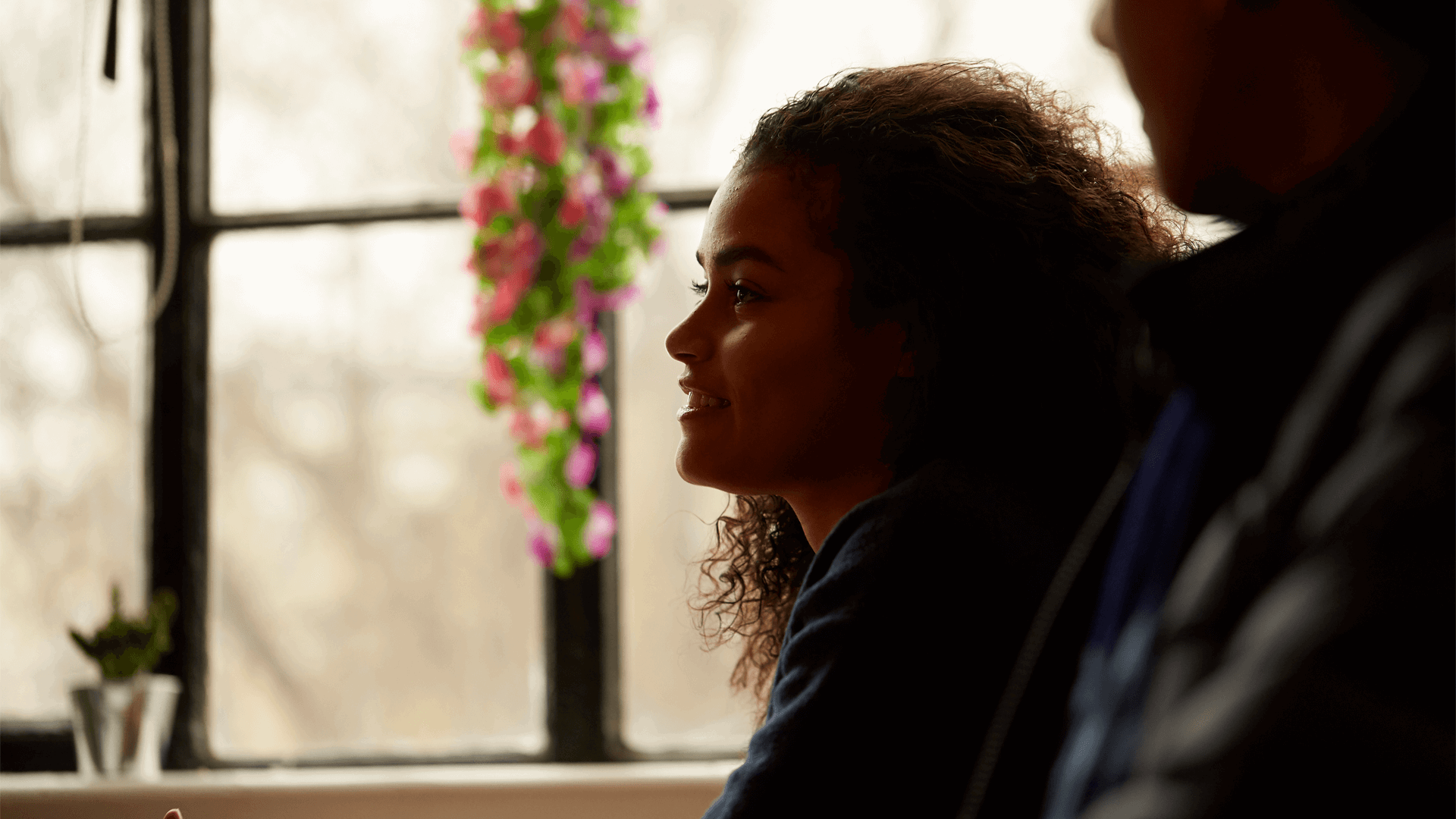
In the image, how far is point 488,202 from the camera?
196 cm

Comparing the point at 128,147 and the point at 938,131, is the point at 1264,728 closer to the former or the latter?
the point at 938,131

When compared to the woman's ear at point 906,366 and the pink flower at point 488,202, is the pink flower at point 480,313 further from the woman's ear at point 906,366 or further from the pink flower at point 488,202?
the woman's ear at point 906,366

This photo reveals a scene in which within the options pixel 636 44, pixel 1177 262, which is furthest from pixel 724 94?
pixel 1177 262

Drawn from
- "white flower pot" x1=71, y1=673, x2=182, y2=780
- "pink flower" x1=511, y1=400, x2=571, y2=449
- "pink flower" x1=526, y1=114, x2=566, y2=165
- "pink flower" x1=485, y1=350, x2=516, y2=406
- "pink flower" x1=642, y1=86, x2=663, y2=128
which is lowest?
"white flower pot" x1=71, y1=673, x2=182, y2=780

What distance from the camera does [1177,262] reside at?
45 cm

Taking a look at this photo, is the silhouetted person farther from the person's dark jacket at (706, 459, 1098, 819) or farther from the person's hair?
the person's hair

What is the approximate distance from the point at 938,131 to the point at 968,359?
0.20m

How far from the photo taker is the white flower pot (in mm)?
1983

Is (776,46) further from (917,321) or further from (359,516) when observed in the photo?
(917,321)

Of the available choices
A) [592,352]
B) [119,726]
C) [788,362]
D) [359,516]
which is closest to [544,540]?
[592,352]

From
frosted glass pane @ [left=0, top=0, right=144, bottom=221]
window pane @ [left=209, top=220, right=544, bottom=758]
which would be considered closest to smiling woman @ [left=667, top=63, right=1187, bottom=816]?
window pane @ [left=209, top=220, right=544, bottom=758]

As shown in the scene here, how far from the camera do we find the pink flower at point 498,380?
1966mm

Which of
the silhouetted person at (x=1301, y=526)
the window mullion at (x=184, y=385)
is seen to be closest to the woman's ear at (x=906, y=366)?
the silhouetted person at (x=1301, y=526)

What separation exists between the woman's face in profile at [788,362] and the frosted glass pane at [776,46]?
1145mm
